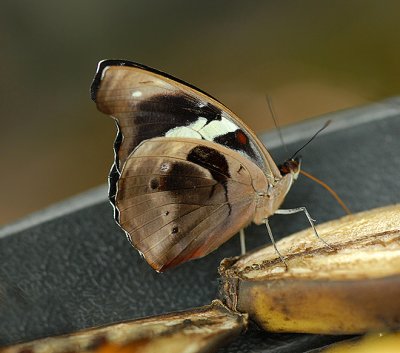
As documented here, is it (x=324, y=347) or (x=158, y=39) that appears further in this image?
Result: (x=158, y=39)

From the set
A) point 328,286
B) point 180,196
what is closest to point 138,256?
point 180,196

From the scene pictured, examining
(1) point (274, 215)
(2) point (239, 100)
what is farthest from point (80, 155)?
(1) point (274, 215)

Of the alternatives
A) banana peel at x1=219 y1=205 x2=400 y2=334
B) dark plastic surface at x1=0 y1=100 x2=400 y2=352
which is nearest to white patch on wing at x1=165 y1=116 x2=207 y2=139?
dark plastic surface at x1=0 y1=100 x2=400 y2=352

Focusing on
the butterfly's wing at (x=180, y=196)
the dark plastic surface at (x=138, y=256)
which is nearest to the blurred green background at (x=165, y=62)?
the dark plastic surface at (x=138, y=256)

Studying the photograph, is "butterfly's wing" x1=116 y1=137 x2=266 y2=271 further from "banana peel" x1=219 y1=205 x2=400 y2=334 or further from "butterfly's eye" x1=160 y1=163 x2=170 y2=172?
"banana peel" x1=219 y1=205 x2=400 y2=334

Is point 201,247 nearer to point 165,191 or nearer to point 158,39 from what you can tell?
point 165,191
